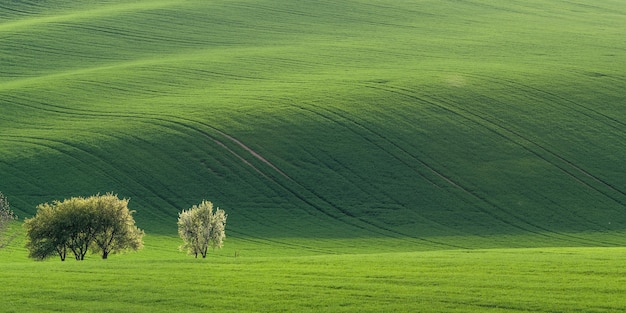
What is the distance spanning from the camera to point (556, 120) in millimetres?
67438

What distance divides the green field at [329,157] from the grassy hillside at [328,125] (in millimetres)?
192

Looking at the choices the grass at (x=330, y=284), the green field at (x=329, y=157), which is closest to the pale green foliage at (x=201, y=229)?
the green field at (x=329, y=157)

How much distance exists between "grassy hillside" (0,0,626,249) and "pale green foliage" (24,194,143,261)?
9478 millimetres

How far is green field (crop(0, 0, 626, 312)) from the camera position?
95.1 ft

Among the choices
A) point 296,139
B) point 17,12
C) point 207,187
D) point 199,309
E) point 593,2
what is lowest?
point 199,309

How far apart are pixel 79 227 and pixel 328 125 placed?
2696 cm

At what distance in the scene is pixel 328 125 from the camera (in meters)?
64.0

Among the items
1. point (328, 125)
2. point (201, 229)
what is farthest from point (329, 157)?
point (201, 229)

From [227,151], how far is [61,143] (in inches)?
412

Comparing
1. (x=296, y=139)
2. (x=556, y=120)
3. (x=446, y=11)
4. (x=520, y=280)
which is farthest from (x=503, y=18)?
(x=520, y=280)

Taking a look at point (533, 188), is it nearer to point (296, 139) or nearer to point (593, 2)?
point (296, 139)

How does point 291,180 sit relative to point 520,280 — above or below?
above

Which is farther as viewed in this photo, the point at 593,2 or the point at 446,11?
the point at 593,2

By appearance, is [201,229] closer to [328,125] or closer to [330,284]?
[330,284]
